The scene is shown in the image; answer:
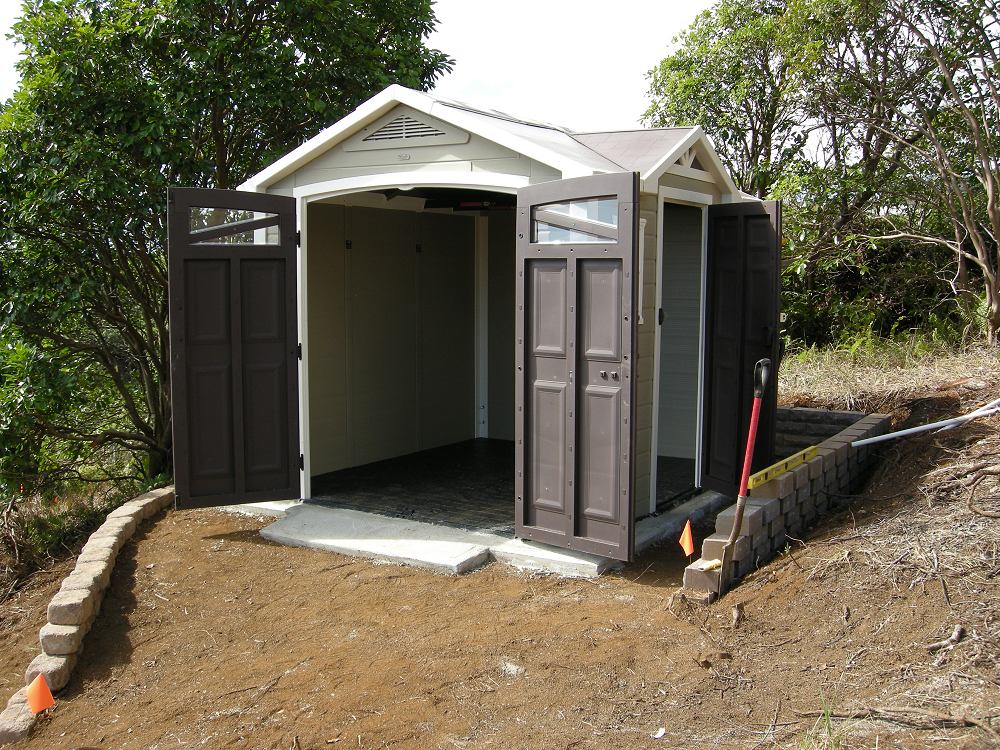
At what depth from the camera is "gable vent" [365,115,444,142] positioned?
6281 mm

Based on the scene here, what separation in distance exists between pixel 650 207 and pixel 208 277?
10.2 feet

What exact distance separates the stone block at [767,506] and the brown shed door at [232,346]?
3382 millimetres

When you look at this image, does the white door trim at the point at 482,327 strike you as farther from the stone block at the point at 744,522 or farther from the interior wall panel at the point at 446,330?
the stone block at the point at 744,522

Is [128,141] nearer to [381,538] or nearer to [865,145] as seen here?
[381,538]

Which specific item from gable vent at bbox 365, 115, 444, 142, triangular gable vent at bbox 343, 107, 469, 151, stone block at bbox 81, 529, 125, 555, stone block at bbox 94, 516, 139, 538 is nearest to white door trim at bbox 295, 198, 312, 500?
triangular gable vent at bbox 343, 107, 469, 151

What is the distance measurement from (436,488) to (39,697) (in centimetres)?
368

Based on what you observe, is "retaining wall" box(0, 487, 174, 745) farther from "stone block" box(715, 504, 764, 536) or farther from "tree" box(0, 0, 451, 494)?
"stone block" box(715, 504, 764, 536)

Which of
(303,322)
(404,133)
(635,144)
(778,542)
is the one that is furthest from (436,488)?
(635,144)

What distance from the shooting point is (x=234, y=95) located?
28.9 feet

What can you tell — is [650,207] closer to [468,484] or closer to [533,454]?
[533,454]

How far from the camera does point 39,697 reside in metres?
4.21

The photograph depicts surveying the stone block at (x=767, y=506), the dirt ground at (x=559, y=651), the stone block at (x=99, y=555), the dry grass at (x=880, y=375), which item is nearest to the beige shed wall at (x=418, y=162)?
the stone block at (x=767, y=506)

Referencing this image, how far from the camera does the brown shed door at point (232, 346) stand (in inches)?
249

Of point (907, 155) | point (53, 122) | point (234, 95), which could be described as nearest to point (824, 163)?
point (907, 155)
